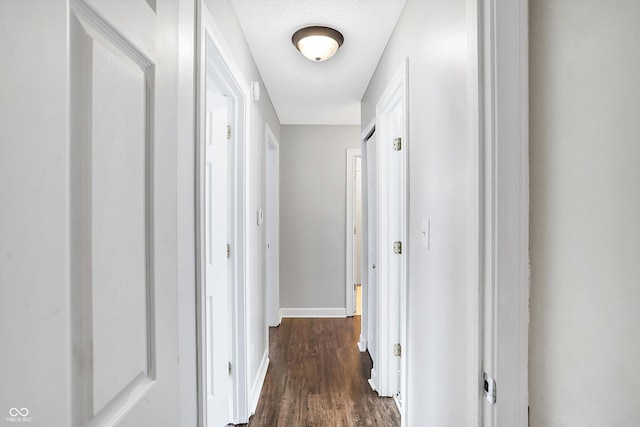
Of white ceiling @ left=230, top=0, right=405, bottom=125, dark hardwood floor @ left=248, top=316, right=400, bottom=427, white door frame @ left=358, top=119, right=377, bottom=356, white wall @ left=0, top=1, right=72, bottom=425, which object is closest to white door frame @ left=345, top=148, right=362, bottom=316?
dark hardwood floor @ left=248, top=316, right=400, bottom=427

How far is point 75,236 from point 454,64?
1114 mm

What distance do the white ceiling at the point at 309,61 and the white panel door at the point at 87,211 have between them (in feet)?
4.15

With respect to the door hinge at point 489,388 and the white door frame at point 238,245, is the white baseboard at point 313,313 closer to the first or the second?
the white door frame at point 238,245

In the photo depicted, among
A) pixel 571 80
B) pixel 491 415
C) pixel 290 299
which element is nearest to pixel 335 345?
pixel 290 299

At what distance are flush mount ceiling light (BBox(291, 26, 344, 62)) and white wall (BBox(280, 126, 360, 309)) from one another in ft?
6.61

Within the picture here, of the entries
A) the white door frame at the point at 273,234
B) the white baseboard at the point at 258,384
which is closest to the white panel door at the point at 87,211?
the white baseboard at the point at 258,384

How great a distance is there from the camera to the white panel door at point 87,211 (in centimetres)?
32

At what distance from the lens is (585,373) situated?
64cm

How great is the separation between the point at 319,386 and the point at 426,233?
1667 millimetres

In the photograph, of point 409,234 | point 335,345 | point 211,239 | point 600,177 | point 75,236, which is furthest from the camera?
point 335,345

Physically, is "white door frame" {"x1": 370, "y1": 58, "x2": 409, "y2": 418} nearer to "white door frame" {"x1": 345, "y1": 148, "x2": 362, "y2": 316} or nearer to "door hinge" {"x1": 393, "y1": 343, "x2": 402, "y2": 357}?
"door hinge" {"x1": 393, "y1": 343, "x2": 402, "y2": 357}

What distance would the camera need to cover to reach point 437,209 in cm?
122

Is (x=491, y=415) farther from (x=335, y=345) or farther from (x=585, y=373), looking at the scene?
(x=335, y=345)

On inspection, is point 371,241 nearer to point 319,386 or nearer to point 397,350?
point 397,350
